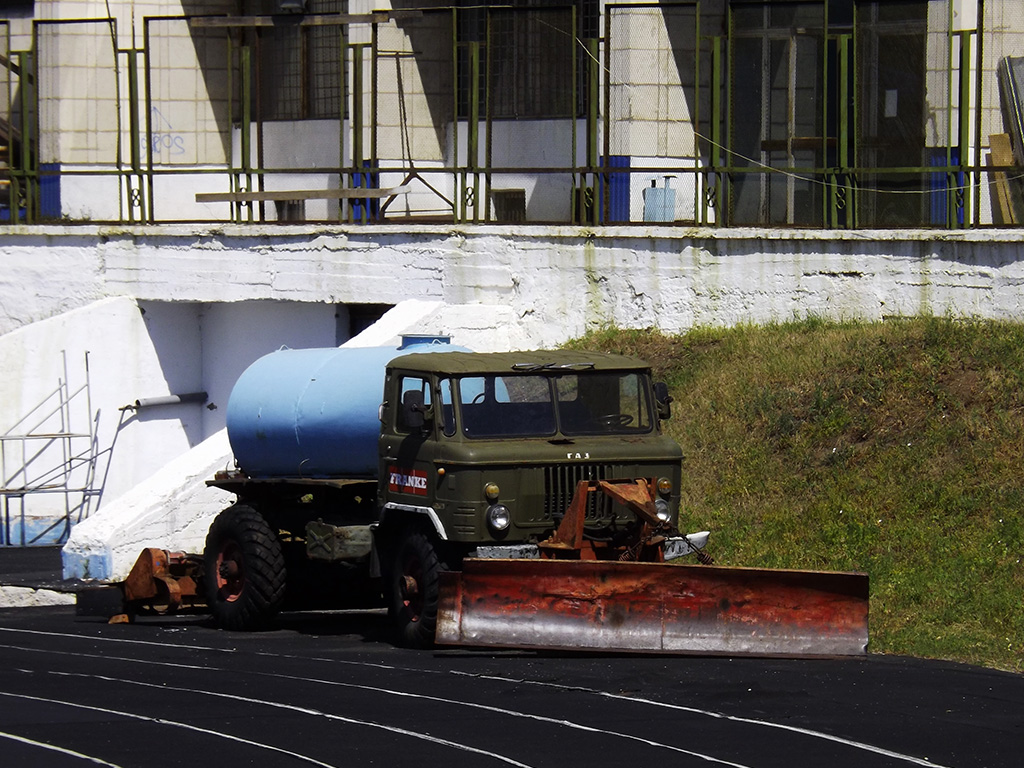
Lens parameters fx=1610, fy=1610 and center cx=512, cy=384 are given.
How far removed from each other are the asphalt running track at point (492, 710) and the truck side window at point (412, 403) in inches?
72.1

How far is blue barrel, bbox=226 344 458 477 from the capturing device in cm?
1441

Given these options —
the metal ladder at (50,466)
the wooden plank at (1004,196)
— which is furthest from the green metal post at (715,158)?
the metal ladder at (50,466)

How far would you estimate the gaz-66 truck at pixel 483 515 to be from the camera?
39.1ft

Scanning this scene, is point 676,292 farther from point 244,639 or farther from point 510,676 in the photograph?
point 510,676

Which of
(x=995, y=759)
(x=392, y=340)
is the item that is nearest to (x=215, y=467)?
(x=392, y=340)

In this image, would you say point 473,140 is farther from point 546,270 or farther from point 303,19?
point 303,19

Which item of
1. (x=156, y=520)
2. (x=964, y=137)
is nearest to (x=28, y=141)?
(x=156, y=520)

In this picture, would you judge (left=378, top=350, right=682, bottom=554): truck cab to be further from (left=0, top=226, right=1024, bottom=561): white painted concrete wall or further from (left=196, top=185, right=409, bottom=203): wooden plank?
(left=196, top=185, right=409, bottom=203): wooden plank

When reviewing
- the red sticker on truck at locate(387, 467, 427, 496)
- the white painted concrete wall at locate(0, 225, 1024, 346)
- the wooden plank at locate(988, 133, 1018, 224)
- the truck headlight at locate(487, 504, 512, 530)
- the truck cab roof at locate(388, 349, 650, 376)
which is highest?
the wooden plank at locate(988, 133, 1018, 224)

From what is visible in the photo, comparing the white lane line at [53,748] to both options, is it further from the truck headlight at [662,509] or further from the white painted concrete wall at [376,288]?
the white painted concrete wall at [376,288]

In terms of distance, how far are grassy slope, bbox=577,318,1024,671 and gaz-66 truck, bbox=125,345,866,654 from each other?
1853 mm

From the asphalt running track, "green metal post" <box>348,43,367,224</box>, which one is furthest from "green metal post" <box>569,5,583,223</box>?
the asphalt running track

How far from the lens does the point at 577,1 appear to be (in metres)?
23.9

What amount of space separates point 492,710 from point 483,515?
2574mm
